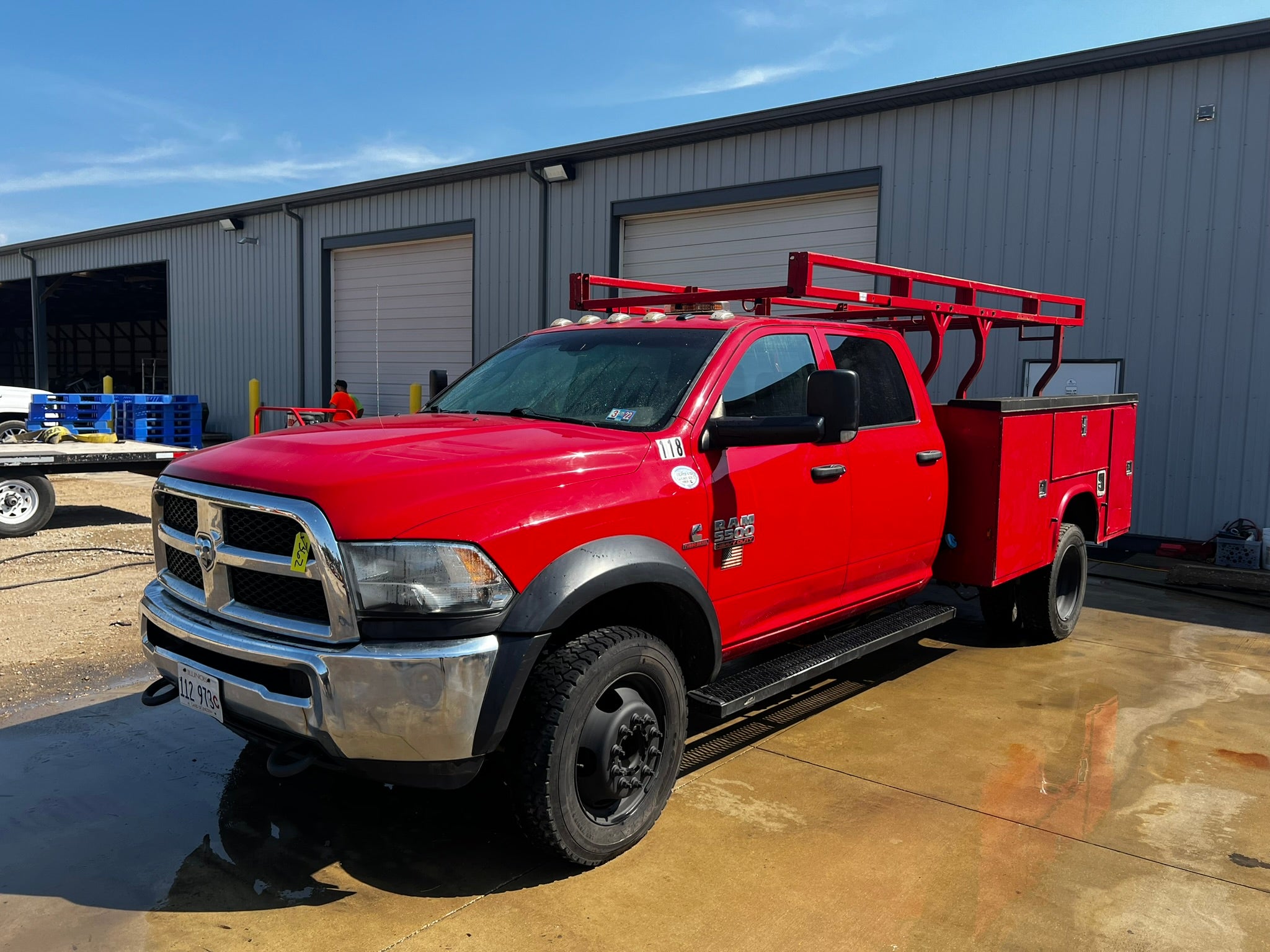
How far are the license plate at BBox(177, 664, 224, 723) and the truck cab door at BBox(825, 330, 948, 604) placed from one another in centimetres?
278

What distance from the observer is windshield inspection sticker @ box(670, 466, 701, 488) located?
3.54m

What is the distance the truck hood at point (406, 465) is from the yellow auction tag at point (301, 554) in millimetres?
113

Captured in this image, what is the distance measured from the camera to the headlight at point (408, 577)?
2811 mm

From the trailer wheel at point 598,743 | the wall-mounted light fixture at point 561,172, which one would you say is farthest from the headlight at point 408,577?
the wall-mounted light fixture at point 561,172

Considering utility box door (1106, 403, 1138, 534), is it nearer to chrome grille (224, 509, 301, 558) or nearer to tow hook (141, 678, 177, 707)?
chrome grille (224, 509, 301, 558)

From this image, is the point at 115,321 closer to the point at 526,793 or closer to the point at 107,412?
the point at 107,412

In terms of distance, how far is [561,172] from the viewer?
45.8 ft

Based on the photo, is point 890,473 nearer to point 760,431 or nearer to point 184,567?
point 760,431

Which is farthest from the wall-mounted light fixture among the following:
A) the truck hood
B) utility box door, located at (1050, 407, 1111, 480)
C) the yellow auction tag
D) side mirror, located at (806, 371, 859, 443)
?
the yellow auction tag

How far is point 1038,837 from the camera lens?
358cm

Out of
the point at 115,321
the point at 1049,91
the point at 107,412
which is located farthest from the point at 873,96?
the point at 115,321

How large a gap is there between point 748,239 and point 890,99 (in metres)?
2.52

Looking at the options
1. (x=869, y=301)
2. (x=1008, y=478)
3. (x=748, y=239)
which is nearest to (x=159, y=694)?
(x=869, y=301)

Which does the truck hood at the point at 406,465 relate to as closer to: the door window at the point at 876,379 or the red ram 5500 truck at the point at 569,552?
the red ram 5500 truck at the point at 569,552
